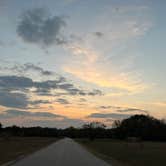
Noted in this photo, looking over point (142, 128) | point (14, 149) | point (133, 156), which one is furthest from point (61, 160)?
point (142, 128)

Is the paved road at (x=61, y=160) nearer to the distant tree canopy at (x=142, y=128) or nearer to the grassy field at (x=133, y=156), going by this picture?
the grassy field at (x=133, y=156)

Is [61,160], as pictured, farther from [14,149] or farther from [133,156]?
[14,149]

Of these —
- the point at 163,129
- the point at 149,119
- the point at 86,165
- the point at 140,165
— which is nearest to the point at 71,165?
the point at 86,165

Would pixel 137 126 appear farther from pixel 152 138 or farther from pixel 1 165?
pixel 1 165

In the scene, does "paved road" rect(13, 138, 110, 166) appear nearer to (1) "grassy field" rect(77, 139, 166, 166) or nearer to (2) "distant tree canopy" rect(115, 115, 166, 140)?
(1) "grassy field" rect(77, 139, 166, 166)

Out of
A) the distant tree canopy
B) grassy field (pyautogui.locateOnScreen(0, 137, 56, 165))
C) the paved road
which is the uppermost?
the distant tree canopy

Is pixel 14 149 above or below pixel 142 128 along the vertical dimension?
below

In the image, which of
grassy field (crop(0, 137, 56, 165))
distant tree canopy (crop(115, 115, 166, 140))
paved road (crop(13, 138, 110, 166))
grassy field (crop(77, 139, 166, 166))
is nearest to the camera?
paved road (crop(13, 138, 110, 166))

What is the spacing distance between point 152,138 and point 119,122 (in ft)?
152

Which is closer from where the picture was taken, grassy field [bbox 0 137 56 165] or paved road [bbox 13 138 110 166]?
paved road [bbox 13 138 110 166]

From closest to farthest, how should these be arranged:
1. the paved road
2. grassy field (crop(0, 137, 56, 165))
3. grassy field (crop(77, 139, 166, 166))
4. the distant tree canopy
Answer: the paved road
grassy field (crop(77, 139, 166, 166))
grassy field (crop(0, 137, 56, 165))
the distant tree canopy

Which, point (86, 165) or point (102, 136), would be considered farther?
point (102, 136)

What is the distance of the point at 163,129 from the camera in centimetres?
14312

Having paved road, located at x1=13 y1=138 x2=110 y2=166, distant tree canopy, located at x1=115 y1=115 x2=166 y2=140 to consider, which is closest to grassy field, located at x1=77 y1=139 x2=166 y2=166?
paved road, located at x1=13 y1=138 x2=110 y2=166
